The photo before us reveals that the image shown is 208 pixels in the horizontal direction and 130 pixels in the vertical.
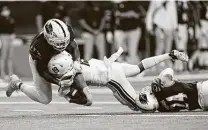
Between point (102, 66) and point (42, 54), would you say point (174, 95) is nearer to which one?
point (102, 66)

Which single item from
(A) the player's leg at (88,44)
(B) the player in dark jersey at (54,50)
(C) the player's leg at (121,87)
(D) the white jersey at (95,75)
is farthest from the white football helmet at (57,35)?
(A) the player's leg at (88,44)

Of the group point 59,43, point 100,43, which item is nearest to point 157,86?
point 59,43

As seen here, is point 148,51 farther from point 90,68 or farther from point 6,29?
point 90,68

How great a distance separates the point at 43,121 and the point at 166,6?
8594mm

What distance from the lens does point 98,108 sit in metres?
11.2

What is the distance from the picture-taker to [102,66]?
968 centimetres

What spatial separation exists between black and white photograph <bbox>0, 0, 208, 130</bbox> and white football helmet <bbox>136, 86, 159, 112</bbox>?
0.04 feet

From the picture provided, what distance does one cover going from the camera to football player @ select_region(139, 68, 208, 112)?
952 centimetres

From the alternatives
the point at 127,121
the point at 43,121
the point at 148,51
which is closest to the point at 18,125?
the point at 43,121

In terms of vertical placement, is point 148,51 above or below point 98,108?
below

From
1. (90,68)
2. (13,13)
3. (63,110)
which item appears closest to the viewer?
→ (90,68)

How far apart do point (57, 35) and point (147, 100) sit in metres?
1.26

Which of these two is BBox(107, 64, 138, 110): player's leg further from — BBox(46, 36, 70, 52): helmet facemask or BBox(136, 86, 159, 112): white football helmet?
BBox(46, 36, 70, 52): helmet facemask

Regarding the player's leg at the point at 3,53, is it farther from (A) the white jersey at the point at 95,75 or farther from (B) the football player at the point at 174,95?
(B) the football player at the point at 174,95
